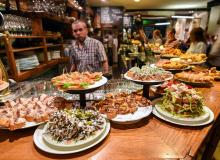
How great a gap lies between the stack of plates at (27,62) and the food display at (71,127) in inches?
69.5

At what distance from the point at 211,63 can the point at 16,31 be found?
4325mm

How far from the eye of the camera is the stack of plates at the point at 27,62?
8.49 feet

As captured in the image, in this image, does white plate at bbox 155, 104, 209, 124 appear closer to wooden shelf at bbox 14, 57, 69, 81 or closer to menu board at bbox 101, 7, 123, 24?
wooden shelf at bbox 14, 57, 69, 81

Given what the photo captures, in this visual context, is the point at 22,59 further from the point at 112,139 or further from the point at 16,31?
the point at 112,139

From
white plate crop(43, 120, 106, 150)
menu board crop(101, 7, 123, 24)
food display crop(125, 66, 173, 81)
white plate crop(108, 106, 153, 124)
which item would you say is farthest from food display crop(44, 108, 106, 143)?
menu board crop(101, 7, 123, 24)

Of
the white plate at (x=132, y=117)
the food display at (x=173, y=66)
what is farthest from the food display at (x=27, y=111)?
the food display at (x=173, y=66)

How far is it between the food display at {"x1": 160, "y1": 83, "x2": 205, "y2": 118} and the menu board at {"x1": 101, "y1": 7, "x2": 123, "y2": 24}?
23.9ft

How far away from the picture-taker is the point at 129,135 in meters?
1.19

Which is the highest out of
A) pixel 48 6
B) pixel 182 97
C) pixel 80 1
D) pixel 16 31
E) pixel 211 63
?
pixel 80 1

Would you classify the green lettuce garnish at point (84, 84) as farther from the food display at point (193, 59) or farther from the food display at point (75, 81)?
the food display at point (193, 59)

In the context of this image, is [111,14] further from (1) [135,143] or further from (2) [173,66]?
(1) [135,143]

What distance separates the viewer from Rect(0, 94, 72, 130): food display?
117 centimetres

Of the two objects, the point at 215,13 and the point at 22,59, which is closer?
the point at 22,59

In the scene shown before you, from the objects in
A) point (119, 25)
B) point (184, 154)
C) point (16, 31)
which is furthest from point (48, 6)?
point (119, 25)
